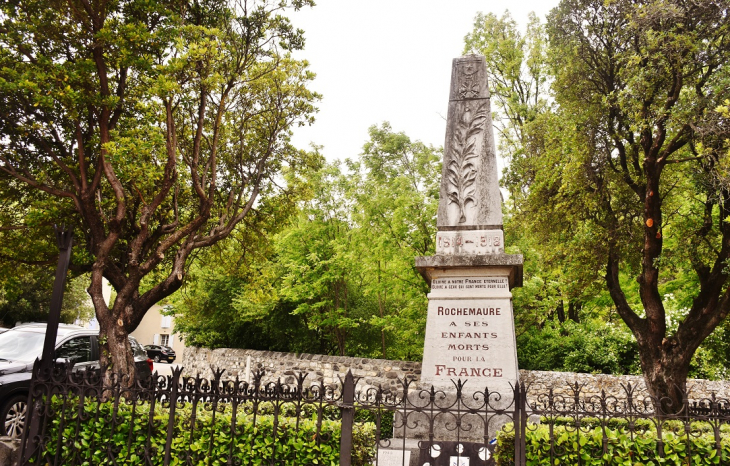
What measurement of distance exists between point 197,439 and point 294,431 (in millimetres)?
1025

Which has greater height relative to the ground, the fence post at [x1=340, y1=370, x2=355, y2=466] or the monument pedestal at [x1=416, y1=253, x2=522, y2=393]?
the monument pedestal at [x1=416, y1=253, x2=522, y2=393]

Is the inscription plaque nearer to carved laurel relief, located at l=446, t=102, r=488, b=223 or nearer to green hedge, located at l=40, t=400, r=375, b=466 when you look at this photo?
carved laurel relief, located at l=446, t=102, r=488, b=223

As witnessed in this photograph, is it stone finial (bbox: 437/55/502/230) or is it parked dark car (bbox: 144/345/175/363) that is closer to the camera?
stone finial (bbox: 437/55/502/230)

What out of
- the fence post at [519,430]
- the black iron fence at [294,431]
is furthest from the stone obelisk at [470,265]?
the fence post at [519,430]

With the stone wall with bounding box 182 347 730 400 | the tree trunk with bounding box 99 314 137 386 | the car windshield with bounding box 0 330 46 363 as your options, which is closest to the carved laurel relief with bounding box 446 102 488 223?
the stone wall with bounding box 182 347 730 400

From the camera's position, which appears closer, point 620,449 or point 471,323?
point 620,449

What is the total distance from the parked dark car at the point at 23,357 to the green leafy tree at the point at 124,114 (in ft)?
3.43

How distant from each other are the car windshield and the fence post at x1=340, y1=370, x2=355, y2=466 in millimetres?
6030

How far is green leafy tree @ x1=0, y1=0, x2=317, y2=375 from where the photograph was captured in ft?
28.7

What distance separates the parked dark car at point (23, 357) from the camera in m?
7.21

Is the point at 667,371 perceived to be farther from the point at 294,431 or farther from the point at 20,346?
the point at 20,346

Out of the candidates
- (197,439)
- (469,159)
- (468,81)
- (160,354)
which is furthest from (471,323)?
(160,354)

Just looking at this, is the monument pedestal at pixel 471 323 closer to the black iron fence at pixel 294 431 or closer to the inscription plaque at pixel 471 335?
the inscription plaque at pixel 471 335

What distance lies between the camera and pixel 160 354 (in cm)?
3775
